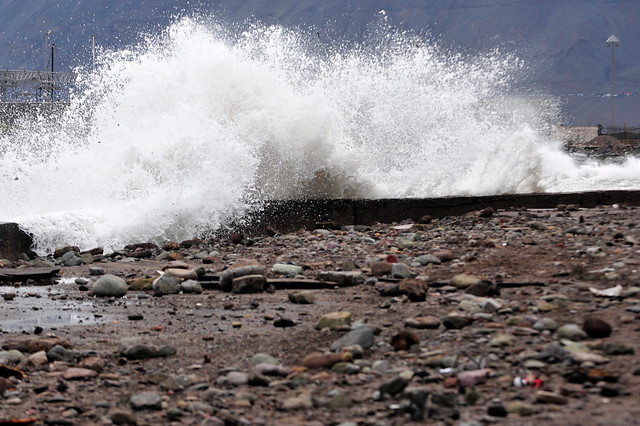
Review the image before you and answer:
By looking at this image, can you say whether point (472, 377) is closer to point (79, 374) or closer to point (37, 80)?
point (79, 374)

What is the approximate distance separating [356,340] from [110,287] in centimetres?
301

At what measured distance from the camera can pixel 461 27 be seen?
172000 millimetres

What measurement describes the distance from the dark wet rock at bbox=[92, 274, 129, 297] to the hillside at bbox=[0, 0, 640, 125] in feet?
511

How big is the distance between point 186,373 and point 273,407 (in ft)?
2.47

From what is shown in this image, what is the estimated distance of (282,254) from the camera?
8.59 metres

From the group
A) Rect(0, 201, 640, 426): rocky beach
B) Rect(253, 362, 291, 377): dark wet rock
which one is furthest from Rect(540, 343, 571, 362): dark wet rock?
Rect(253, 362, 291, 377): dark wet rock

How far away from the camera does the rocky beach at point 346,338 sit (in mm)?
3531

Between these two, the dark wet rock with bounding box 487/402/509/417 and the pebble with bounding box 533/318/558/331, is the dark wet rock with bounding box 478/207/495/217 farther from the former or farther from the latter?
the dark wet rock with bounding box 487/402/509/417

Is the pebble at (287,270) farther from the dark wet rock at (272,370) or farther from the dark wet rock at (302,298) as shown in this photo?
the dark wet rock at (272,370)

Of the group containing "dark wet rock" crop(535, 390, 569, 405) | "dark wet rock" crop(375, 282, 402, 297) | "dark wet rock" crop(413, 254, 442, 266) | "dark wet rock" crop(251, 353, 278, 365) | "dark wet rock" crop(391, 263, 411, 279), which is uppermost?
"dark wet rock" crop(413, 254, 442, 266)

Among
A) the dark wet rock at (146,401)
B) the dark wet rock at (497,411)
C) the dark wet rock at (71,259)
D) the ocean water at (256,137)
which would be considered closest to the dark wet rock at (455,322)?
A: the dark wet rock at (497,411)

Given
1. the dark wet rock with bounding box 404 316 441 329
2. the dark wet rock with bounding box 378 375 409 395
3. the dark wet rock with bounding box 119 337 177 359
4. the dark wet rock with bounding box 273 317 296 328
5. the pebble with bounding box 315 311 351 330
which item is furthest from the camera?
the dark wet rock with bounding box 273 317 296 328

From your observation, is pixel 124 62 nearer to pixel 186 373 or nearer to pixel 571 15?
pixel 186 373

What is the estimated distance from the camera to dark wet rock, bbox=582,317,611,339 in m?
4.18
